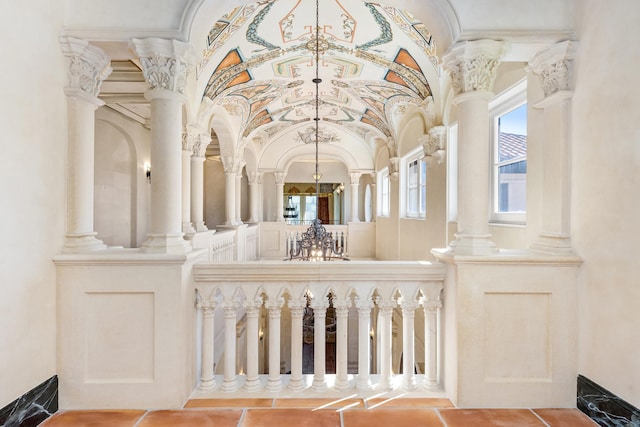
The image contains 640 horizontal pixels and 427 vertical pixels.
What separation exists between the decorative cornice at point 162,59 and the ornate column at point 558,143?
8.16ft

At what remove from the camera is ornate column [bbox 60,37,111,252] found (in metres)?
2.52

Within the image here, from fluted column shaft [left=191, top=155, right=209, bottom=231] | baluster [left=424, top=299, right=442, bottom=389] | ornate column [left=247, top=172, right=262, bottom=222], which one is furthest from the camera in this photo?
ornate column [left=247, top=172, right=262, bottom=222]

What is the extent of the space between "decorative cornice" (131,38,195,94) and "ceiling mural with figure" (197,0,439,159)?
2273 mm

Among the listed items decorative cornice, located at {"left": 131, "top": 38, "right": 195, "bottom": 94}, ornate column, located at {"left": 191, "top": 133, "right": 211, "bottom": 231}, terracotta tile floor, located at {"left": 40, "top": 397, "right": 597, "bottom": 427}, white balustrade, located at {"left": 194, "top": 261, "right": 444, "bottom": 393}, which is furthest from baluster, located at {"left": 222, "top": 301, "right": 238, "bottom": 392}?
ornate column, located at {"left": 191, "top": 133, "right": 211, "bottom": 231}

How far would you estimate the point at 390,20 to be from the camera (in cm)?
486

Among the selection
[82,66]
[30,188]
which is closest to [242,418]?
[30,188]

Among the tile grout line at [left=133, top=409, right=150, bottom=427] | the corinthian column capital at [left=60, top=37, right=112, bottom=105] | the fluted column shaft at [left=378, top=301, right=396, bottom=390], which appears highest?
the corinthian column capital at [left=60, top=37, right=112, bottom=105]

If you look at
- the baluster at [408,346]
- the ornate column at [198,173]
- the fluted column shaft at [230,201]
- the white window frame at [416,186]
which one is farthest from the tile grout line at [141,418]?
the fluted column shaft at [230,201]

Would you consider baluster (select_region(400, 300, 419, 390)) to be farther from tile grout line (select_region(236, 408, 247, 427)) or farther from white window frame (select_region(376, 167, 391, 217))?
white window frame (select_region(376, 167, 391, 217))

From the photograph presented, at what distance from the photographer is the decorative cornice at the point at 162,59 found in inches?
98.5

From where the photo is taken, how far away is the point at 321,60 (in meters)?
6.49

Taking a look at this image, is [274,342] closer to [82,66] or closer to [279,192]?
[82,66]

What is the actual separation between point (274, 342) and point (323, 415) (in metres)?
0.57

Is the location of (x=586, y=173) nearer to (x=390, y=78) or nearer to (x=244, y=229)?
(x=390, y=78)
